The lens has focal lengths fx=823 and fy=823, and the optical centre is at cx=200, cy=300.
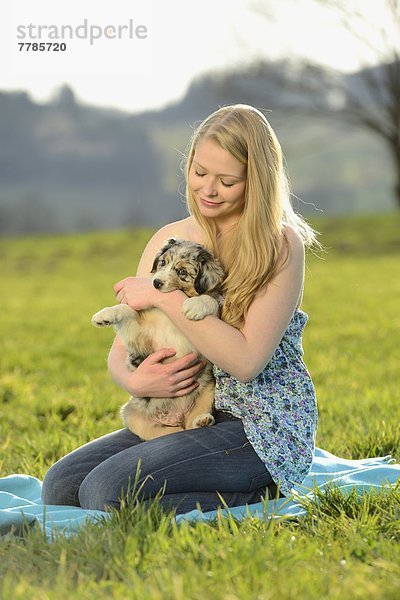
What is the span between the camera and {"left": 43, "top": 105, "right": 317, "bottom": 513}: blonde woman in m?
3.55

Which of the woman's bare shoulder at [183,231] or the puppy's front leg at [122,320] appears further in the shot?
the woman's bare shoulder at [183,231]

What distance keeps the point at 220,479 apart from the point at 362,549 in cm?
76

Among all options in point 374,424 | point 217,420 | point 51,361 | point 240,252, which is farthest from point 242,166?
point 51,361

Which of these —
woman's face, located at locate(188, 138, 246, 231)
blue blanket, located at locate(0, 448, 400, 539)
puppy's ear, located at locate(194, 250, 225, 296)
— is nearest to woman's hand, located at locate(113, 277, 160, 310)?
puppy's ear, located at locate(194, 250, 225, 296)

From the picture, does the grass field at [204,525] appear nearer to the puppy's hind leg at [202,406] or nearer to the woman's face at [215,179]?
the puppy's hind leg at [202,406]

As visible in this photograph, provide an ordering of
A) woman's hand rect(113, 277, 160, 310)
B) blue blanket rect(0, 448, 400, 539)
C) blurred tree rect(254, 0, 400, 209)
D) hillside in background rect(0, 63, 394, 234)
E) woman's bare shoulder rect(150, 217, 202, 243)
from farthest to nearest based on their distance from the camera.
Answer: hillside in background rect(0, 63, 394, 234)
blurred tree rect(254, 0, 400, 209)
woman's bare shoulder rect(150, 217, 202, 243)
woman's hand rect(113, 277, 160, 310)
blue blanket rect(0, 448, 400, 539)

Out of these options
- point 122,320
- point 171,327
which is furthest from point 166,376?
point 122,320

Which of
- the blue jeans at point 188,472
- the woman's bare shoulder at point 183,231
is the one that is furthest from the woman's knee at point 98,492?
the woman's bare shoulder at point 183,231

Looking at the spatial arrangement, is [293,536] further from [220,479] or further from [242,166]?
[242,166]

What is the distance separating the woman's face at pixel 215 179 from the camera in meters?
3.65

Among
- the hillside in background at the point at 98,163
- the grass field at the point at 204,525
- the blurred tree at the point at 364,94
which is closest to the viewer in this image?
the grass field at the point at 204,525

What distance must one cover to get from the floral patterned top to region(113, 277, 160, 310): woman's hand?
0.45 meters

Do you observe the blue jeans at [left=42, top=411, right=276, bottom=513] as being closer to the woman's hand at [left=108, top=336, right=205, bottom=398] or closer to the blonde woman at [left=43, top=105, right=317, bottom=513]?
the blonde woman at [left=43, top=105, right=317, bottom=513]

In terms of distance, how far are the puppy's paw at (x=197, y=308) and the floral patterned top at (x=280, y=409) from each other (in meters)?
0.34
